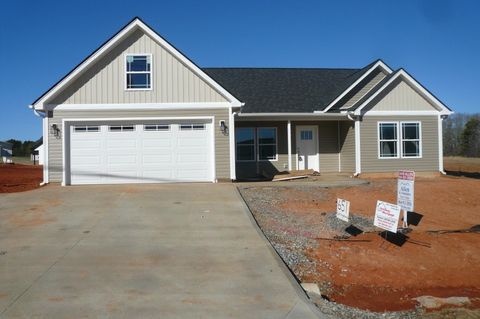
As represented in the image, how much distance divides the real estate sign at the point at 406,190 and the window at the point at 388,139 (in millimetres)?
9405

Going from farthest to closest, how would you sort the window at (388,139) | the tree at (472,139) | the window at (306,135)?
1. the tree at (472,139)
2. the window at (306,135)
3. the window at (388,139)

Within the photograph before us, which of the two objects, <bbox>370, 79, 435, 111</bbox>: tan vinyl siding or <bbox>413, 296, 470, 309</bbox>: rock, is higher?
<bbox>370, 79, 435, 111</bbox>: tan vinyl siding

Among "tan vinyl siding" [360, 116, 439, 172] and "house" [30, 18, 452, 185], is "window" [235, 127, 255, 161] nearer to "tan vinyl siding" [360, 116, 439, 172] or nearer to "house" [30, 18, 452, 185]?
"house" [30, 18, 452, 185]

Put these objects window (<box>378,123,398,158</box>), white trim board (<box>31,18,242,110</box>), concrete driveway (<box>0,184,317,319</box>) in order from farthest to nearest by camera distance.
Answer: window (<box>378,123,398,158</box>)
white trim board (<box>31,18,242,110</box>)
concrete driveway (<box>0,184,317,319</box>)

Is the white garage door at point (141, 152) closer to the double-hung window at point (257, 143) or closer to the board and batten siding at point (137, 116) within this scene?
the board and batten siding at point (137, 116)

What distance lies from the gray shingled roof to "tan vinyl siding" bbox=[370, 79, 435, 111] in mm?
2253

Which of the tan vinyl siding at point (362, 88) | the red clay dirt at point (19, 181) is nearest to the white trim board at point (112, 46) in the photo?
the red clay dirt at point (19, 181)

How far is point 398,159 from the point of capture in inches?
784

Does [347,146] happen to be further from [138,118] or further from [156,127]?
[138,118]

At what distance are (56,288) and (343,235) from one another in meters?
6.26

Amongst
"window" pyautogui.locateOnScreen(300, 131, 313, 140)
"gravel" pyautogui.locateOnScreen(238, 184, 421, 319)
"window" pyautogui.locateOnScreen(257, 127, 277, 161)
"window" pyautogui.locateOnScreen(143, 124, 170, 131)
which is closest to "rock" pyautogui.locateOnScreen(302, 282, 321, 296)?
"gravel" pyautogui.locateOnScreen(238, 184, 421, 319)

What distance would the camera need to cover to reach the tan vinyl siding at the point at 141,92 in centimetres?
1667

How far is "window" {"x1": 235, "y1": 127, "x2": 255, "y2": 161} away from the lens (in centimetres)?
2089

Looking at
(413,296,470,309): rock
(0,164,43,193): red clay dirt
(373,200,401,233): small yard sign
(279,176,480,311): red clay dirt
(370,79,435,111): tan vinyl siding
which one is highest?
(370,79,435,111): tan vinyl siding
